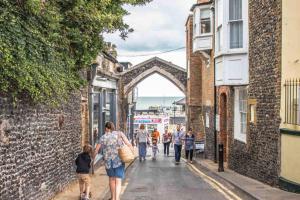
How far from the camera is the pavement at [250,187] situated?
516 inches

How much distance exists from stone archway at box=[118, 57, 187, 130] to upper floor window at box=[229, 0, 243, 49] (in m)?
24.2

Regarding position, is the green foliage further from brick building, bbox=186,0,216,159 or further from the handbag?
brick building, bbox=186,0,216,159

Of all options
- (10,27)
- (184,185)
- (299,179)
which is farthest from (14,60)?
(184,185)

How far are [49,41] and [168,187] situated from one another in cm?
650

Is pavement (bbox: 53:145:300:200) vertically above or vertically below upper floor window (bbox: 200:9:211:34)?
below

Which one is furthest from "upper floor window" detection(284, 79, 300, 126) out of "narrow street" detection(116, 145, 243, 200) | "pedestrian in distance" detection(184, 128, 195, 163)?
"pedestrian in distance" detection(184, 128, 195, 163)

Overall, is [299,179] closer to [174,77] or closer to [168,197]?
[168,197]

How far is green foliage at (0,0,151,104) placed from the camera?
895cm

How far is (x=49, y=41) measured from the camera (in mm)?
11562

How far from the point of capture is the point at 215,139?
25.6 metres

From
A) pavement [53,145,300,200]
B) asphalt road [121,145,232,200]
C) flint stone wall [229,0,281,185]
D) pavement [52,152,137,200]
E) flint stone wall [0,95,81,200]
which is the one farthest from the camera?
flint stone wall [229,0,281,185]

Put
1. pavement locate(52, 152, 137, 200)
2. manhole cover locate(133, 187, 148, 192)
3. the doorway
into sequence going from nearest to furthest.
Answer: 1. pavement locate(52, 152, 137, 200)
2. manhole cover locate(133, 187, 148, 192)
3. the doorway

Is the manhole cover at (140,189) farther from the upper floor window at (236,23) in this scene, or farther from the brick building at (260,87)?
the upper floor window at (236,23)

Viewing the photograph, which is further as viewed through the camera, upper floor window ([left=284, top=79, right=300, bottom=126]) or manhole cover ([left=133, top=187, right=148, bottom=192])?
manhole cover ([left=133, top=187, right=148, bottom=192])
